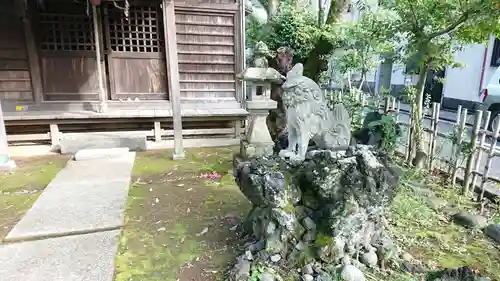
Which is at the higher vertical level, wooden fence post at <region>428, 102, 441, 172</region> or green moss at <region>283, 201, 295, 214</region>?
wooden fence post at <region>428, 102, 441, 172</region>

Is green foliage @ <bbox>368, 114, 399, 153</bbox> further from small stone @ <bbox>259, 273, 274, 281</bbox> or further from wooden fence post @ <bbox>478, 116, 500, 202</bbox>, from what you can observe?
small stone @ <bbox>259, 273, 274, 281</bbox>

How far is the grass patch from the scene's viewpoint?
257 cm

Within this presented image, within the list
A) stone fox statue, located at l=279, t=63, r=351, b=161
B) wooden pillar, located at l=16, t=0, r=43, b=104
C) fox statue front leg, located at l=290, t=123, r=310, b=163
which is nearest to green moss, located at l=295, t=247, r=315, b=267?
stone fox statue, located at l=279, t=63, r=351, b=161

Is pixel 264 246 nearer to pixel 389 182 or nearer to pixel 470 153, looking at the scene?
pixel 389 182

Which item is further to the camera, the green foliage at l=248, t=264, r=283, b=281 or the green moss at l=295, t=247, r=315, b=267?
the green moss at l=295, t=247, r=315, b=267

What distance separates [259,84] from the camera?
14.9 ft

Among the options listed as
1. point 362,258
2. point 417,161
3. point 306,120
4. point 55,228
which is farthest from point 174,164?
point 417,161

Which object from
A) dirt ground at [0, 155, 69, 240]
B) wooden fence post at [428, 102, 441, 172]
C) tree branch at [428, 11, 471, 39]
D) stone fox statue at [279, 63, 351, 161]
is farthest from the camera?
wooden fence post at [428, 102, 441, 172]

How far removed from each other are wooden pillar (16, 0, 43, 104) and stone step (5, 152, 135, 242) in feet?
6.03

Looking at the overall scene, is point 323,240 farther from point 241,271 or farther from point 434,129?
point 434,129

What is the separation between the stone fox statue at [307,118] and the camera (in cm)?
288

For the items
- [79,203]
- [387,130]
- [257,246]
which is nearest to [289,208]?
[257,246]

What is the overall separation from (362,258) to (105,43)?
5671 mm

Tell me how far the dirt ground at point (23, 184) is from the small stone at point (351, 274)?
3.00 m
